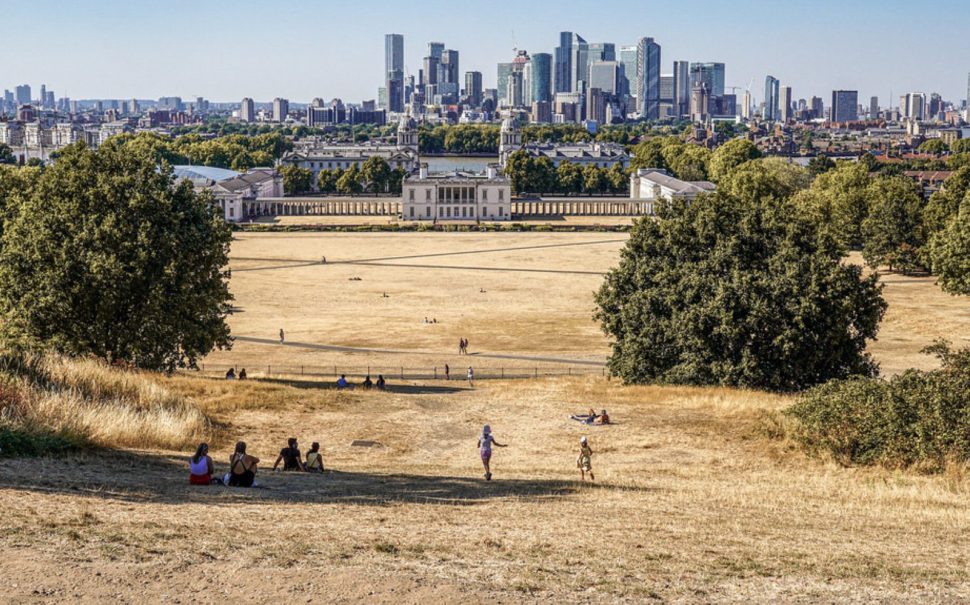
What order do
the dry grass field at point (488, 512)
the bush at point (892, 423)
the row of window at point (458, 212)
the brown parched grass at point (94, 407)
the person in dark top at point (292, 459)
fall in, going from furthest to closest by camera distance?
the row of window at point (458, 212) < the bush at point (892, 423) < the person in dark top at point (292, 459) < the brown parched grass at point (94, 407) < the dry grass field at point (488, 512)

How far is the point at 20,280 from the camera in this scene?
36.3 m

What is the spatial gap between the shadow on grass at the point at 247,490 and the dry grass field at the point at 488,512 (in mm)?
80

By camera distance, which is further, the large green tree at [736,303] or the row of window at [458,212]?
the row of window at [458,212]

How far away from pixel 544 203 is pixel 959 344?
94.0 meters

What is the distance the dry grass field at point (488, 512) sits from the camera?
12.9m

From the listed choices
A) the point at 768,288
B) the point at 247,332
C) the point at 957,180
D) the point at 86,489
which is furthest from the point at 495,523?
the point at 957,180

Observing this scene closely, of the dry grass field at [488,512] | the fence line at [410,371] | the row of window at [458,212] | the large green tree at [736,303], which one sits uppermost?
the row of window at [458,212]

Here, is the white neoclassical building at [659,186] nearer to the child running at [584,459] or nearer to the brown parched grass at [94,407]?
the brown parched grass at [94,407]

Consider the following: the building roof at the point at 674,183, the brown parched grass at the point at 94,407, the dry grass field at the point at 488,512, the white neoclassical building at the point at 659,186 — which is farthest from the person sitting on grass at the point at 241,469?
the white neoclassical building at the point at 659,186

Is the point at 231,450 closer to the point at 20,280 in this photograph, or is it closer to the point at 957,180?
the point at 20,280

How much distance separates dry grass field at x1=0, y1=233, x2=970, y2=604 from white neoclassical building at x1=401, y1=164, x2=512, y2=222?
97.9 metres

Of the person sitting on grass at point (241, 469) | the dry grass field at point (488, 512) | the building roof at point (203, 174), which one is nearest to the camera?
the dry grass field at point (488, 512)

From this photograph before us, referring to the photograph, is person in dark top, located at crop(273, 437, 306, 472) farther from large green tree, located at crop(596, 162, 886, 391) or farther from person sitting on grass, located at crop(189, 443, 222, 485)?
large green tree, located at crop(596, 162, 886, 391)

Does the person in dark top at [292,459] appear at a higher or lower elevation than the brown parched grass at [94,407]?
lower
